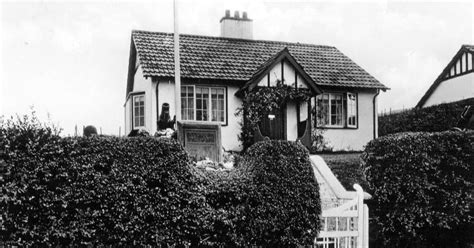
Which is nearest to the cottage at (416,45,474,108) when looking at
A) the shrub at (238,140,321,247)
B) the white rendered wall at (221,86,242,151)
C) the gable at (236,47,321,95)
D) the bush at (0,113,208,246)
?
the gable at (236,47,321,95)

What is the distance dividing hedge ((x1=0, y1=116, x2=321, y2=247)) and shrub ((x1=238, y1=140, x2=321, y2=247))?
0.02 meters

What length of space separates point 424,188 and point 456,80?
79.4ft

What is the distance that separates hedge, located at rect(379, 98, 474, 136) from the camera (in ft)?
85.1

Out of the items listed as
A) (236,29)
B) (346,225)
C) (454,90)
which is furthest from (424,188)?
(454,90)

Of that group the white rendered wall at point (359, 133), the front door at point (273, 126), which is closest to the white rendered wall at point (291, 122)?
the front door at point (273, 126)

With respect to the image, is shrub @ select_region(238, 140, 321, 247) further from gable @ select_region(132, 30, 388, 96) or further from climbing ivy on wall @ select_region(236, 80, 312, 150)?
gable @ select_region(132, 30, 388, 96)

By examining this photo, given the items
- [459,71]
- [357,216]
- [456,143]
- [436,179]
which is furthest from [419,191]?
[459,71]

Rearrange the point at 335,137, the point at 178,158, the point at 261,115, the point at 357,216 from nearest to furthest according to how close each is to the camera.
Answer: the point at 178,158 < the point at 357,216 < the point at 261,115 < the point at 335,137

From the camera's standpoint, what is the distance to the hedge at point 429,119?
25953 mm

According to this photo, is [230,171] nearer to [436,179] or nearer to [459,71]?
[436,179]

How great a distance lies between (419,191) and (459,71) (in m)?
24.1

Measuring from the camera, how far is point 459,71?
34094mm

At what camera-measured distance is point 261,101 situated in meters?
24.6

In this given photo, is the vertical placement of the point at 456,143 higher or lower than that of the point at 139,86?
lower
